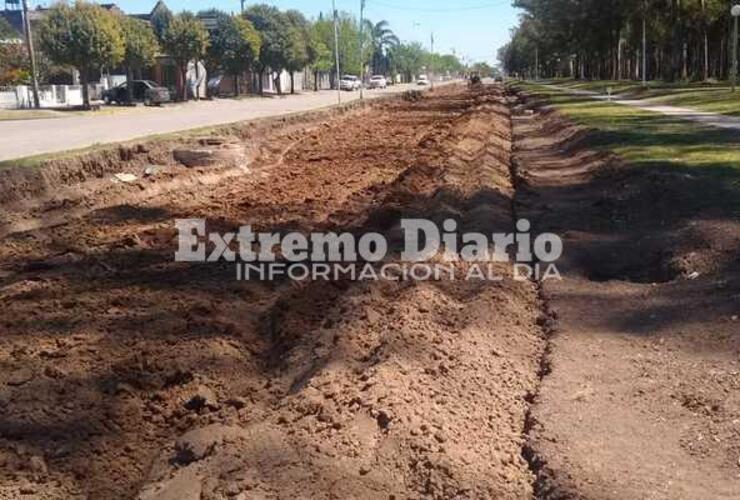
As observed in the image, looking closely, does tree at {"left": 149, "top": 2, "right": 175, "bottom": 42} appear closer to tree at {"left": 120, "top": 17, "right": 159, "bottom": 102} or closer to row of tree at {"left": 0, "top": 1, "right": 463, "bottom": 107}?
row of tree at {"left": 0, "top": 1, "right": 463, "bottom": 107}

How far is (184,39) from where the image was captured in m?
55.4

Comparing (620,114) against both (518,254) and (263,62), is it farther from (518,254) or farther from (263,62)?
(263,62)

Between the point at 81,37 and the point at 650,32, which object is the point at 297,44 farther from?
the point at 81,37

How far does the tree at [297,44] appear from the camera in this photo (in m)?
72.2

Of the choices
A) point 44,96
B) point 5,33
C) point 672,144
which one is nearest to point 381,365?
point 672,144

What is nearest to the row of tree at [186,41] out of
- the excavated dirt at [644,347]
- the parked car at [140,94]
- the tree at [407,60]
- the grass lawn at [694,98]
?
the parked car at [140,94]

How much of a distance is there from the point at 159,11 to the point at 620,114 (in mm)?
45957

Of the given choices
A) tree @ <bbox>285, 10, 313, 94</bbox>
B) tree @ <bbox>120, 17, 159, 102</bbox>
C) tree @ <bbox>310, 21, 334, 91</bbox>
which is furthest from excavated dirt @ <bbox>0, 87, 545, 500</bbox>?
tree @ <bbox>310, 21, 334, 91</bbox>

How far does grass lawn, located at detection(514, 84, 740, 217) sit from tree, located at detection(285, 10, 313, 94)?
50.1 metres

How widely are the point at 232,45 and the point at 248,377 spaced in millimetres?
60329

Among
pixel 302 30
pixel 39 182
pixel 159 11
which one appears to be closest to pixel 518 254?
pixel 39 182

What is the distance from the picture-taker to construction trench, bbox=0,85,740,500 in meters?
4.24

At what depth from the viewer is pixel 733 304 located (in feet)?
22.1

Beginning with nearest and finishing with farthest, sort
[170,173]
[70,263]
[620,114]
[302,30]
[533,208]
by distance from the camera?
1. [70,263]
2. [533,208]
3. [170,173]
4. [620,114]
5. [302,30]
